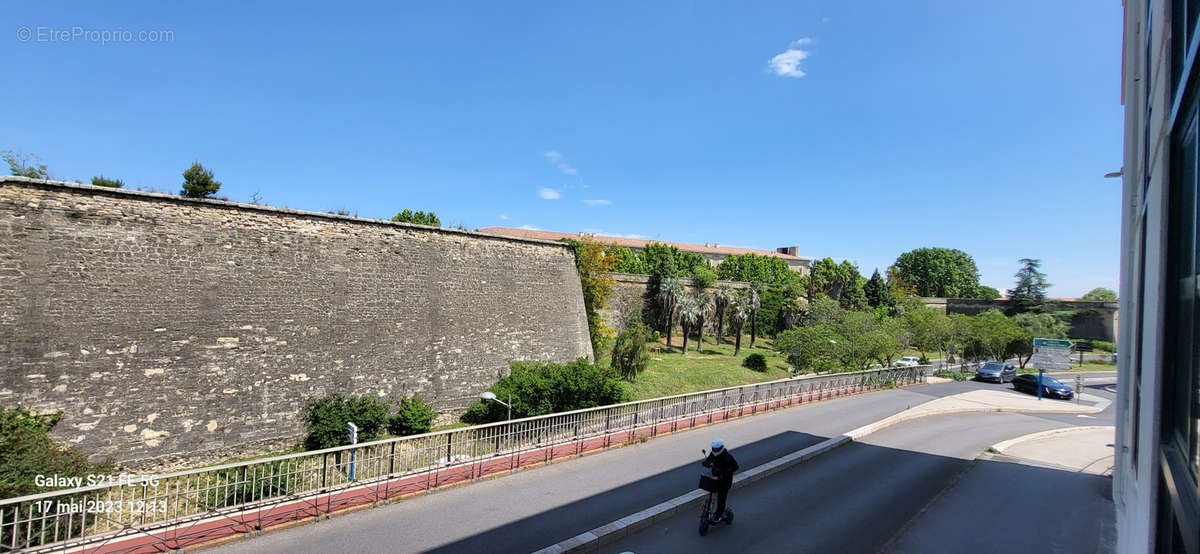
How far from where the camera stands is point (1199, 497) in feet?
5.49

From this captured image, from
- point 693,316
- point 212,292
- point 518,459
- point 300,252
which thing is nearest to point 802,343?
point 693,316

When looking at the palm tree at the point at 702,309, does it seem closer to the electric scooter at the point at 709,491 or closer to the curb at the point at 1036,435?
the curb at the point at 1036,435

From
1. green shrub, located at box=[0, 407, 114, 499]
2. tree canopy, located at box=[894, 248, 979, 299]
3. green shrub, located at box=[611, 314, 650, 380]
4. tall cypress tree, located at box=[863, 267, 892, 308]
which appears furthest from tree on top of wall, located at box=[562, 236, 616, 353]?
tree canopy, located at box=[894, 248, 979, 299]

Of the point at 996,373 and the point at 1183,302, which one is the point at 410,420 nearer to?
the point at 1183,302

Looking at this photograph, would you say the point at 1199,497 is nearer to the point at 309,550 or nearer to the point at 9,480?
the point at 309,550

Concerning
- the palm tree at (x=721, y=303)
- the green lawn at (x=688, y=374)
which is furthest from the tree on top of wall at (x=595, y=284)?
the palm tree at (x=721, y=303)

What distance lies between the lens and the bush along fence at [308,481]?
21.7ft

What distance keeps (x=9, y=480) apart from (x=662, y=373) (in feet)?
79.0

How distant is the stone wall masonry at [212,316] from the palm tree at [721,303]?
30.6 metres

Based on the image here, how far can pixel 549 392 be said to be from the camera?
17.7 m

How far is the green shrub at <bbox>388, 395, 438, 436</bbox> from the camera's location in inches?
630

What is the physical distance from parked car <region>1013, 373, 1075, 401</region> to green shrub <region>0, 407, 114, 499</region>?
3356 cm

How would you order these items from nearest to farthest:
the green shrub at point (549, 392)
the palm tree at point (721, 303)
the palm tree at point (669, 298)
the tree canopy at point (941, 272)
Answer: the green shrub at point (549, 392), the palm tree at point (669, 298), the palm tree at point (721, 303), the tree canopy at point (941, 272)

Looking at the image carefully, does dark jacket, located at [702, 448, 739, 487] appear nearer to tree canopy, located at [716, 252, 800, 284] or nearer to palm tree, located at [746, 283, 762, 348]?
palm tree, located at [746, 283, 762, 348]
